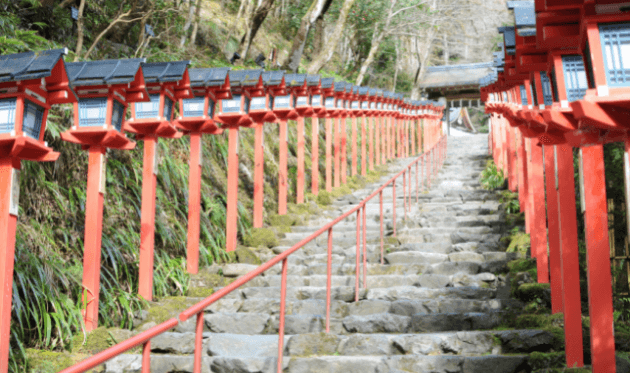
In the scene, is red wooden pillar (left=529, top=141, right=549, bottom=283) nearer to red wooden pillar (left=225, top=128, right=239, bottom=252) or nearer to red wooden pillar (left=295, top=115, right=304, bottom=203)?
red wooden pillar (left=225, top=128, right=239, bottom=252)

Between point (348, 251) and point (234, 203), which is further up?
point (234, 203)

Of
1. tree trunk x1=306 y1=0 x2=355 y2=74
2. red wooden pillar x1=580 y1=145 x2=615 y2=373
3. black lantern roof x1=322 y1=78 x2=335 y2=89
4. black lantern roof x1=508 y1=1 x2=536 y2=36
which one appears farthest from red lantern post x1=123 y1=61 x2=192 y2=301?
tree trunk x1=306 y1=0 x2=355 y2=74

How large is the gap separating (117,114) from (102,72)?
43cm

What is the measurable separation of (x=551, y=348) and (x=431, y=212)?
17.0 feet

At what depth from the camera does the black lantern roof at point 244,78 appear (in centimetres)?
807

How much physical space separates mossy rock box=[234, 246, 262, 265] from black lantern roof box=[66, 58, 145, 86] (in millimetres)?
3171

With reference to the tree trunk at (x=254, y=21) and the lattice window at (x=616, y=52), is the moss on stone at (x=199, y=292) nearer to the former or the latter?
the lattice window at (x=616, y=52)

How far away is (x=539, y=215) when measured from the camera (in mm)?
5672

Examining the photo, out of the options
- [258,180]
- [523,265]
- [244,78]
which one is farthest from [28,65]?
[523,265]

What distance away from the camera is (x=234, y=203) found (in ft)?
25.6

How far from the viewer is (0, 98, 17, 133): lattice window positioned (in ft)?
12.4

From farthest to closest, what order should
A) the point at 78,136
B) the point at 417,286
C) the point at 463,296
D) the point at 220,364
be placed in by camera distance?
the point at 417,286 < the point at 463,296 < the point at 78,136 < the point at 220,364

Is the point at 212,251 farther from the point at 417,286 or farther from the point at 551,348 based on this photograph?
the point at 551,348

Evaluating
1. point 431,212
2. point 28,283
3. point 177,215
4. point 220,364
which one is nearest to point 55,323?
point 28,283
